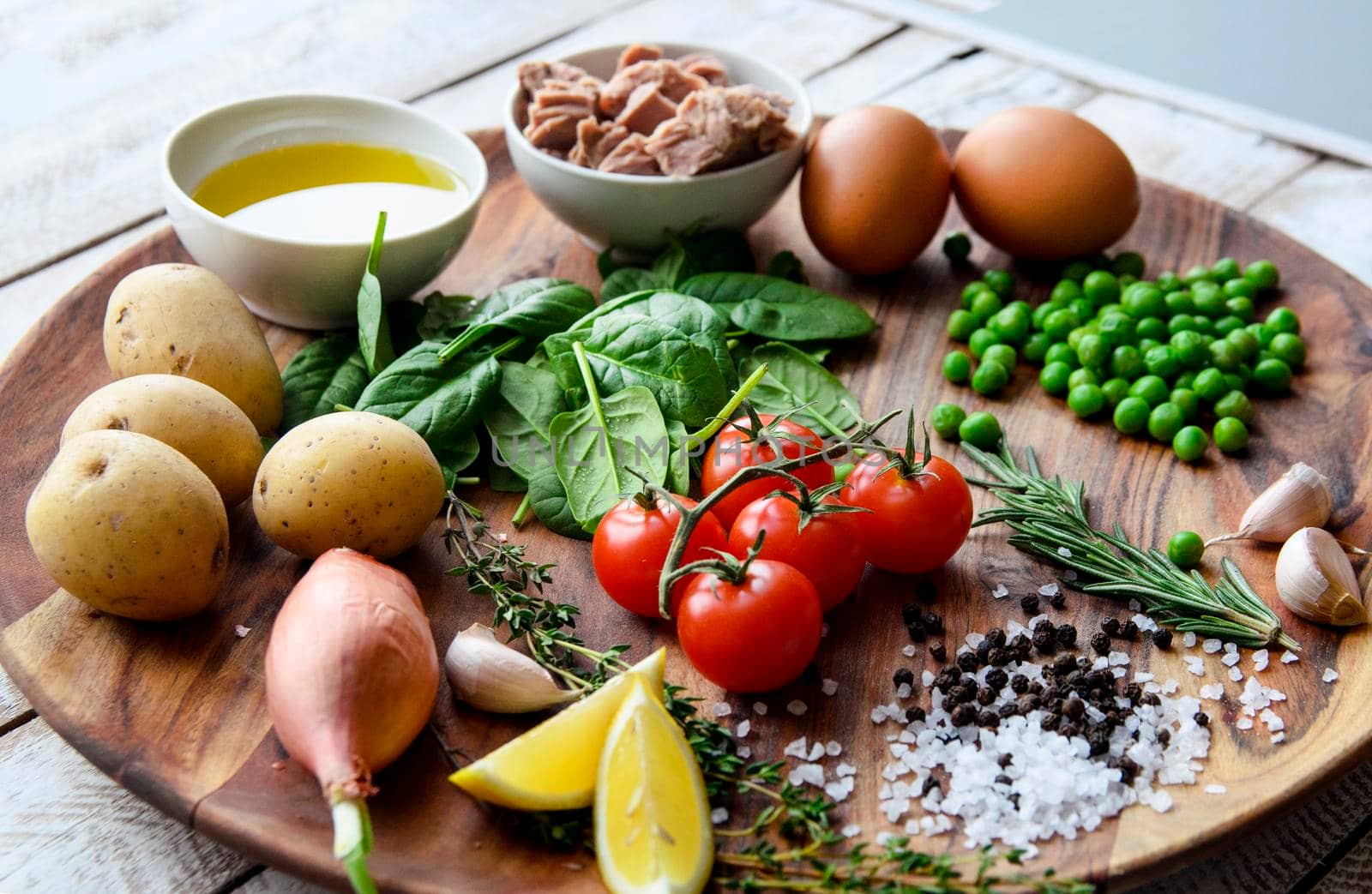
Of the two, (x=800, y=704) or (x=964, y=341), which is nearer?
(x=800, y=704)

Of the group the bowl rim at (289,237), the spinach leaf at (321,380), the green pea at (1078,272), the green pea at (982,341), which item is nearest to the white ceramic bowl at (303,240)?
the bowl rim at (289,237)

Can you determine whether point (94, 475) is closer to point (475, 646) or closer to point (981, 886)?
point (475, 646)

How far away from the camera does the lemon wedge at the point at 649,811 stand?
1.26 m

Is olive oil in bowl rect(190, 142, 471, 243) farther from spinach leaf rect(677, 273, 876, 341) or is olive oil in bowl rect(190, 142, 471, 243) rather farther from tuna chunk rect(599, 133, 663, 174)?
spinach leaf rect(677, 273, 876, 341)

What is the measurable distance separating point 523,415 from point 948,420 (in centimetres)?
70

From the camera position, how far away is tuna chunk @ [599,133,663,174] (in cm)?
220

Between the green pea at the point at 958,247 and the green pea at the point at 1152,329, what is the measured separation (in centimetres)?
40

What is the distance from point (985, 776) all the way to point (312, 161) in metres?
1.65

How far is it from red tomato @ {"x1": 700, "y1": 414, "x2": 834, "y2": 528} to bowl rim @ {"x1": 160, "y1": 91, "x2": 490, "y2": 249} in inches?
27.3

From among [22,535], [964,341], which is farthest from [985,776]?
[22,535]

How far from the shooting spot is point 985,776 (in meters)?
1.42

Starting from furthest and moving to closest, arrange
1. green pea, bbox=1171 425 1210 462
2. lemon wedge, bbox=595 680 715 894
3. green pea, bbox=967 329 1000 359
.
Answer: green pea, bbox=967 329 1000 359 → green pea, bbox=1171 425 1210 462 → lemon wedge, bbox=595 680 715 894

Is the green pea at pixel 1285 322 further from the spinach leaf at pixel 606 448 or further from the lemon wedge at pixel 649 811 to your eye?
the lemon wedge at pixel 649 811

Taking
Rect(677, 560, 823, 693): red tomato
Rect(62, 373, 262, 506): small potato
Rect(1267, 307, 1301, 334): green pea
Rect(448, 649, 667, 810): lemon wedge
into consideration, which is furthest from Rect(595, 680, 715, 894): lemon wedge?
Rect(1267, 307, 1301, 334): green pea
